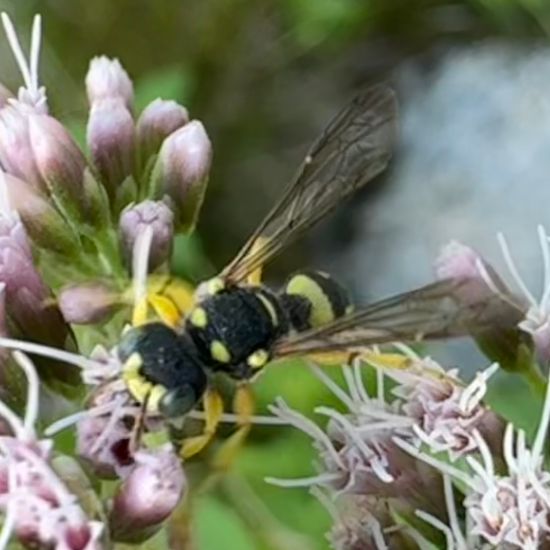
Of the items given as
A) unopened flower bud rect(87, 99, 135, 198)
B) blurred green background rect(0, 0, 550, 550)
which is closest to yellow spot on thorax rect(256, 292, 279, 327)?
unopened flower bud rect(87, 99, 135, 198)

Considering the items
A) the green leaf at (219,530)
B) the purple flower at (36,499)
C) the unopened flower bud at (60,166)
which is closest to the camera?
the purple flower at (36,499)

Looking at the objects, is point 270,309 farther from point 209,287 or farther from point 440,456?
point 440,456

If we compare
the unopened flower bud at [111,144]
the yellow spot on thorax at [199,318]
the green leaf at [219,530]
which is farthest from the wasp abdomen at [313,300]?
the green leaf at [219,530]

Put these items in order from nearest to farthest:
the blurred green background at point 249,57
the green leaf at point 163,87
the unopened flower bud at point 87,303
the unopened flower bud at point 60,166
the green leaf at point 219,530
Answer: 1. the unopened flower bud at point 87,303
2. the unopened flower bud at point 60,166
3. the green leaf at point 219,530
4. the green leaf at point 163,87
5. the blurred green background at point 249,57

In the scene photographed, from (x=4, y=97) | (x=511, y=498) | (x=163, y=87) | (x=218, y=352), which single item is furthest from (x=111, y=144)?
(x=163, y=87)

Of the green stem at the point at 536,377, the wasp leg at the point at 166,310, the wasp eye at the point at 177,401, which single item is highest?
the wasp leg at the point at 166,310

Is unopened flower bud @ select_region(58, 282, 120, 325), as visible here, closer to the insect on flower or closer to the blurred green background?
the insect on flower

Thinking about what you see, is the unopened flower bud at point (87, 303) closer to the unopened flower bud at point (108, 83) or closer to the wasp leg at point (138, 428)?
the wasp leg at point (138, 428)
